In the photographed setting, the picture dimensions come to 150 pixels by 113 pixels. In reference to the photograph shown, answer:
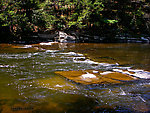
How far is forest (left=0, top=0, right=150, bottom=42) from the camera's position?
12039 mm

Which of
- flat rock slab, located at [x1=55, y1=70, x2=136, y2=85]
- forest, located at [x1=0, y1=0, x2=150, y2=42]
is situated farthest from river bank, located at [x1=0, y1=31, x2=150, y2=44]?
flat rock slab, located at [x1=55, y1=70, x2=136, y2=85]

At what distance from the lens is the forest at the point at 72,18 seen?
12.0m

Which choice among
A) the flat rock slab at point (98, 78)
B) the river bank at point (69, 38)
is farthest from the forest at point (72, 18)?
the flat rock slab at point (98, 78)

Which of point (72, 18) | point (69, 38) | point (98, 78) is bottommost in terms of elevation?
point (98, 78)

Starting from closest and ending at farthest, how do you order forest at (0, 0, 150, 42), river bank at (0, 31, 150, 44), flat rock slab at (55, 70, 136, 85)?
flat rock slab at (55, 70, 136, 85) < forest at (0, 0, 150, 42) < river bank at (0, 31, 150, 44)

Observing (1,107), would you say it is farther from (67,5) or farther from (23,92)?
(67,5)

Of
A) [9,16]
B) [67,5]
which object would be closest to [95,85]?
[9,16]

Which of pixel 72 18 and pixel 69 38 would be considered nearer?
pixel 69 38

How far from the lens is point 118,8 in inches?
695

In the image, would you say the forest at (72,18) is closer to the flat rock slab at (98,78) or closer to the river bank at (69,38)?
the river bank at (69,38)

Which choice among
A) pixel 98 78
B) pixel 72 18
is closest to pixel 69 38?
pixel 72 18

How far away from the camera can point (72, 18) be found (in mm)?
14367

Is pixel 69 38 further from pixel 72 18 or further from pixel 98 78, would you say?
pixel 98 78

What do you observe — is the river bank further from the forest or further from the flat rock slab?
the flat rock slab
